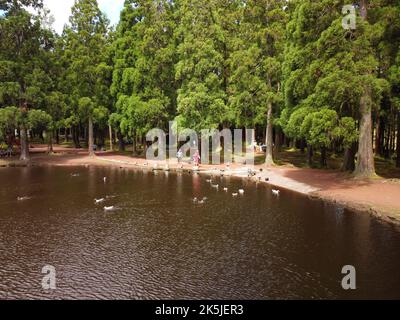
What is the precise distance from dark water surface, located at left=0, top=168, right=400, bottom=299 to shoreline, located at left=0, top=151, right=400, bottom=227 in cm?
113

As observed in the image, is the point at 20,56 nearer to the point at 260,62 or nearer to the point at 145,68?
the point at 145,68

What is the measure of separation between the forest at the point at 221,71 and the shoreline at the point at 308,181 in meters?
2.13

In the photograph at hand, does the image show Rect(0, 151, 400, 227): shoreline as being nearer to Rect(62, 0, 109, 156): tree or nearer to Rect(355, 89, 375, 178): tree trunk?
Rect(355, 89, 375, 178): tree trunk

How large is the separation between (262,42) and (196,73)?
804cm

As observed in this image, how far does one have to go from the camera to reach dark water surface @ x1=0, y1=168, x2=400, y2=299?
12320mm

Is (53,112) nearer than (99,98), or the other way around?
(53,112)

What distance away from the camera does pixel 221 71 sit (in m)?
44.7

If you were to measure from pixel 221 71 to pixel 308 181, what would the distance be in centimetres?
1956

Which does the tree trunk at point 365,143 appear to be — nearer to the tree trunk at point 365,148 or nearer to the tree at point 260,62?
the tree trunk at point 365,148

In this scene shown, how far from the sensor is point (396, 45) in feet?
91.8

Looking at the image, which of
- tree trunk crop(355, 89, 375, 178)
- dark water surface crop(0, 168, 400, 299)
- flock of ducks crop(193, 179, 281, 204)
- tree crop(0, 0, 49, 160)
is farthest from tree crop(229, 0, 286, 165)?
tree crop(0, 0, 49, 160)
